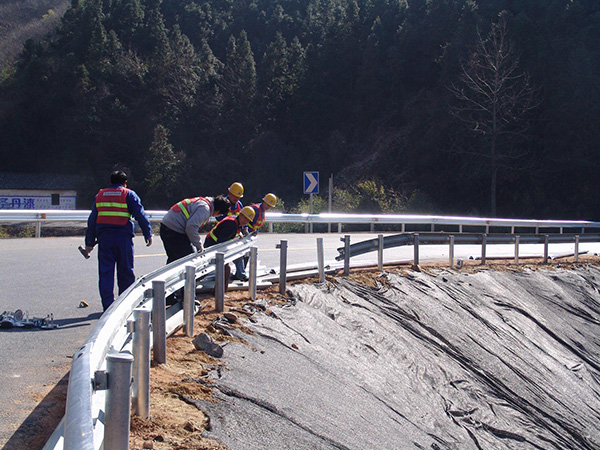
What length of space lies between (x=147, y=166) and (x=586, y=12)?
40862mm

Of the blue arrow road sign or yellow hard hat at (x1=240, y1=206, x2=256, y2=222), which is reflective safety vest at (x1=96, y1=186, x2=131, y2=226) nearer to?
yellow hard hat at (x1=240, y1=206, x2=256, y2=222)

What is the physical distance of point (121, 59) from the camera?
243 ft

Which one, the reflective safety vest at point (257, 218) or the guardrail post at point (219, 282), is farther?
the reflective safety vest at point (257, 218)

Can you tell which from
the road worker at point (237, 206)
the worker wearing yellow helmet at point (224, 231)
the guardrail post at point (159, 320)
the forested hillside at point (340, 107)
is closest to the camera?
the guardrail post at point (159, 320)

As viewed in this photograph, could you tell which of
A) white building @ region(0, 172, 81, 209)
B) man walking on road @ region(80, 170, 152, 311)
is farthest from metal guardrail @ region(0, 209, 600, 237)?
white building @ region(0, 172, 81, 209)

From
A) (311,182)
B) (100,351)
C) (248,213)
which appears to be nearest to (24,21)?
(311,182)

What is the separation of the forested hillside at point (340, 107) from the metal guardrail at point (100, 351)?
1432 inches

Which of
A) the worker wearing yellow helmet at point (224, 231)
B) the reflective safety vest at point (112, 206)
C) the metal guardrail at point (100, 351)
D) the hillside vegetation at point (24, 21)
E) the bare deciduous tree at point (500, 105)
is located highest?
the hillside vegetation at point (24, 21)

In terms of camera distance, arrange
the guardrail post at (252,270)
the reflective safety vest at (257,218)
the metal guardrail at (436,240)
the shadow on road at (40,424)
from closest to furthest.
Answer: the shadow on road at (40,424)
the guardrail post at (252,270)
the reflective safety vest at (257,218)
the metal guardrail at (436,240)

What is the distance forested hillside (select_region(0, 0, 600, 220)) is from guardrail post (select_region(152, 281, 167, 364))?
123 ft

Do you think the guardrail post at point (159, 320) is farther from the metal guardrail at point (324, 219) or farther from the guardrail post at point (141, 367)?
the metal guardrail at point (324, 219)

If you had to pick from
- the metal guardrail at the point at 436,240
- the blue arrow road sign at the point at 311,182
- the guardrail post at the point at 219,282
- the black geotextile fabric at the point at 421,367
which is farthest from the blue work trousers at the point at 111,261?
the blue arrow road sign at the point at 311,182

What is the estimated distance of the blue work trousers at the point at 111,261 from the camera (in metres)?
7.62

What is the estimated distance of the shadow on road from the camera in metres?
4.08
